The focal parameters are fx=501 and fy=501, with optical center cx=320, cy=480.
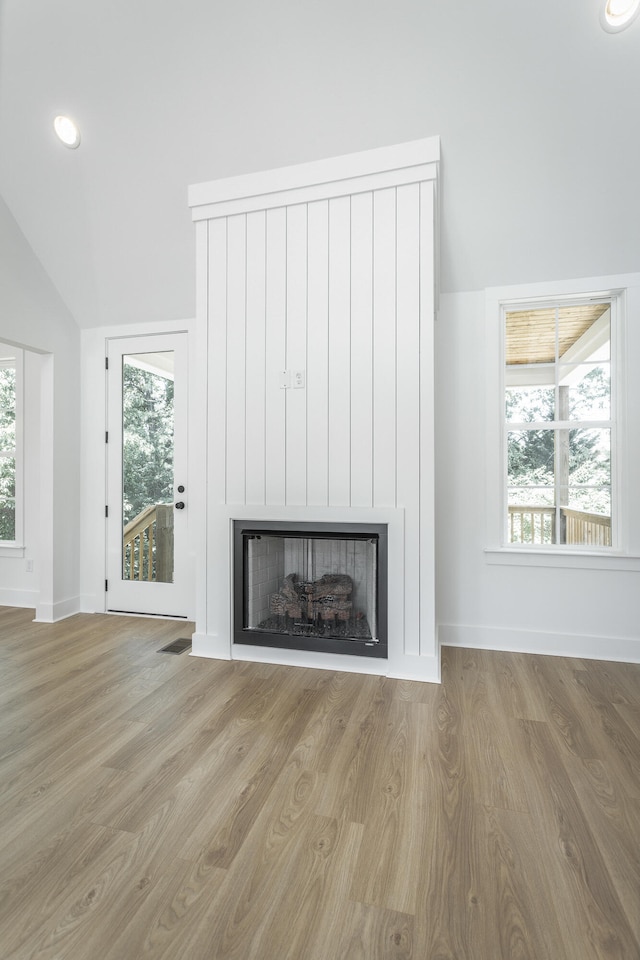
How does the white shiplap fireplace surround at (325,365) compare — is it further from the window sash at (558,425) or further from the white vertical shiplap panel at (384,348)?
the window sash at (558,425)

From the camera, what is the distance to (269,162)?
290 cm

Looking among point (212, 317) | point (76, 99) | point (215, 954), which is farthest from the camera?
point (212, 317)

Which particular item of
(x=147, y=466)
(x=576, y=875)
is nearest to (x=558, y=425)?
(x=576, y=875)

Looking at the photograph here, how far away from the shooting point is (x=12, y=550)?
438 cm

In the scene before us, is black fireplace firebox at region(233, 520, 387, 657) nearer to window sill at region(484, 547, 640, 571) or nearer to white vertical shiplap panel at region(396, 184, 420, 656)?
white vertical shiplap panel at region(396, 184, 420, 656)

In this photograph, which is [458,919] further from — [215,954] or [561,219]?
[561,219]

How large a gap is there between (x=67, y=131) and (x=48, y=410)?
188 centimetres

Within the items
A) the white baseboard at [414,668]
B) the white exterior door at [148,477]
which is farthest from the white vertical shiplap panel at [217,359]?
the white baseboard at [414,668]

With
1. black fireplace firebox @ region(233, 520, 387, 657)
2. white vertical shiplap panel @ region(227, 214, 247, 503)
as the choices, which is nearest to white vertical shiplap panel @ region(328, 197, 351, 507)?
black fireplace firebox @ region(233, 520, 387, 657)

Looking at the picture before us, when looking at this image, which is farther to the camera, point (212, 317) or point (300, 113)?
point (212, 317)

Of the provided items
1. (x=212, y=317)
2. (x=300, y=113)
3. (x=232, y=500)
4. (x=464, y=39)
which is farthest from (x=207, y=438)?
(x=464, y=39)

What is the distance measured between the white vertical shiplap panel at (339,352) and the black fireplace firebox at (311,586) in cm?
27

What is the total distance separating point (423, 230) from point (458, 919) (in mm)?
2819

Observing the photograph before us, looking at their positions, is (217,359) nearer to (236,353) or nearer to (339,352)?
(236,353)
